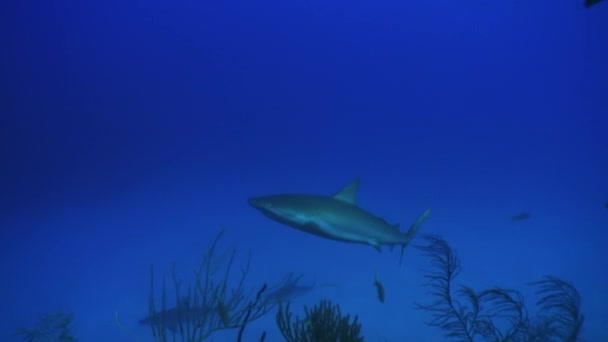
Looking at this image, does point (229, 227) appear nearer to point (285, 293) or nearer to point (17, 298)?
point (285, 293)

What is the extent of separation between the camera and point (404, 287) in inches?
472

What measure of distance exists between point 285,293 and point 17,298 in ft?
30.4

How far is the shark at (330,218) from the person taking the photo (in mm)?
5086

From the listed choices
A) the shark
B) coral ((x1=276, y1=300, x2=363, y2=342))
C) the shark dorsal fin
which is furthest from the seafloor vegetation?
the shark dorsal fin

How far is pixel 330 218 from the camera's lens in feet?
17.0

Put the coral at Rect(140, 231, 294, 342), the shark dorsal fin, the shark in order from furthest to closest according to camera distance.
Result: the shark dorsal fin
the shark
the coral at Rect(140, 231, 294, 342)

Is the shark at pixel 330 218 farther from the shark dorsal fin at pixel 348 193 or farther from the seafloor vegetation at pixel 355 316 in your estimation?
the seafloor vegetation at pixel 355 316

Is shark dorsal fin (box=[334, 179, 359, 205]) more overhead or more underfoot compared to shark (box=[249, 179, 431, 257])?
more overhead

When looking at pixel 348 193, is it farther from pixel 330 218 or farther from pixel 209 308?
pixel 209 308

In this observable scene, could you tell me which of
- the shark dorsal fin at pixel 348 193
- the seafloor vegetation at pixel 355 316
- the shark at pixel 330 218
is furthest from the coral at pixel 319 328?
the shark dorsal fin at pixel 348 193

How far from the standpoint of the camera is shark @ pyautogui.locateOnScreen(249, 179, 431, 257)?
509 cm

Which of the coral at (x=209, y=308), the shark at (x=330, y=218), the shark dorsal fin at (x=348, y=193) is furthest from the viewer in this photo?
the shark dorsal fin at (x=348, y=193)

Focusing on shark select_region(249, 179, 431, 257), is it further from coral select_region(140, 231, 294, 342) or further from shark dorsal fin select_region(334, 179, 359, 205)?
coral select_region(140, 231, 294, 342)

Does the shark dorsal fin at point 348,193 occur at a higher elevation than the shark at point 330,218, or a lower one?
higher
